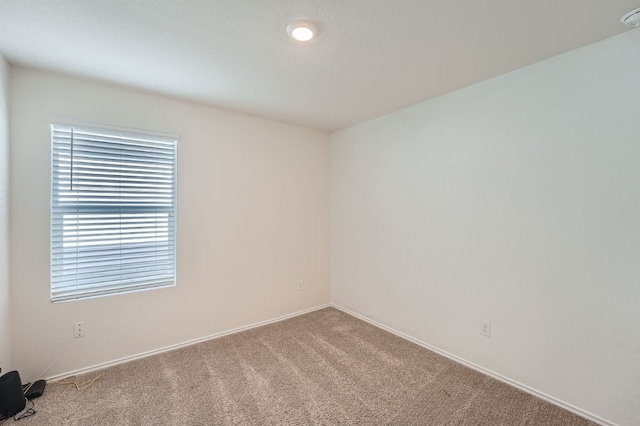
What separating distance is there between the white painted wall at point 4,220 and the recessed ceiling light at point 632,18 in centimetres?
376

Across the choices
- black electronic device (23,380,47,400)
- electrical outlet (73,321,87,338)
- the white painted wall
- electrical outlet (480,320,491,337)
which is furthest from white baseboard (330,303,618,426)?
the white painted wall

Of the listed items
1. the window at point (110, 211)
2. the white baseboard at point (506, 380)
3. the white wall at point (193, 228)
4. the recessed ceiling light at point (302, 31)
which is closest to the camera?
the recessed ceiling light at point (302, 31)

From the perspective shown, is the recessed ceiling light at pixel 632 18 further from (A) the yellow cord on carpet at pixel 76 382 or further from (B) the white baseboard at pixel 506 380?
(A) the yellow cord on carpet at pixel 76 382

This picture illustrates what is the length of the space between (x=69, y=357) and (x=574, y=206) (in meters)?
3.87

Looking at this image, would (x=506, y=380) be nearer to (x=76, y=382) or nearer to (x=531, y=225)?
(x=531, y=225)

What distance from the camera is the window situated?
2.20 m

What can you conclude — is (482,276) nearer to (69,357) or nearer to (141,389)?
(141,389)

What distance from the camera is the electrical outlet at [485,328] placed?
226 cm

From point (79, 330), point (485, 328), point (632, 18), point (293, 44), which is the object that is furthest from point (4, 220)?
point (632, 18)

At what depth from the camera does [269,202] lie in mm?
3268

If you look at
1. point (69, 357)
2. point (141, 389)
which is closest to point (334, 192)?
point (141, 389)

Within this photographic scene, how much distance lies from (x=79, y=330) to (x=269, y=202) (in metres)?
2.00

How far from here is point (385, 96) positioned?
256 cm

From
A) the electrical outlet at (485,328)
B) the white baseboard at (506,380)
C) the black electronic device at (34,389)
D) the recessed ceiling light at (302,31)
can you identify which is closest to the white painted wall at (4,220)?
the black electronic device at (34,389)
